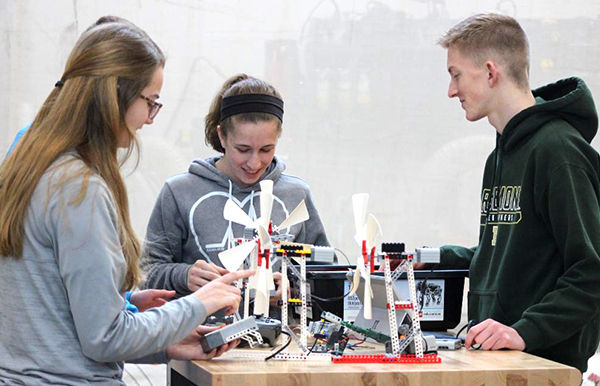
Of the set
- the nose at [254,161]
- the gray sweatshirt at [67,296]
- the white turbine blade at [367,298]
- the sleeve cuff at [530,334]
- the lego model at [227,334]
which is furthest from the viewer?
the nose at [254,161]

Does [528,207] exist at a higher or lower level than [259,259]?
higher

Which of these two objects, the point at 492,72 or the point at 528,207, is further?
the point at 492,72

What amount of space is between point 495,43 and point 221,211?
1.17 m

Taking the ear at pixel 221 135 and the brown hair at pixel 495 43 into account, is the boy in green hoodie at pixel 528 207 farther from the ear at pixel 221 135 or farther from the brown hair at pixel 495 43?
the ear at pixel 221 135

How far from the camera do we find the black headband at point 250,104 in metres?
3.15

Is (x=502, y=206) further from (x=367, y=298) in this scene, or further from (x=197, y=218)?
(x=197, y=218)

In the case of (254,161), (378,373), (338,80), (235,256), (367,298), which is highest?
(338,80)

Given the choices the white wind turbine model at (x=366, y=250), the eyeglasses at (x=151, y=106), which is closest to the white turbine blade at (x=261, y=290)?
the white wind turbine model at (x=366, y=250)

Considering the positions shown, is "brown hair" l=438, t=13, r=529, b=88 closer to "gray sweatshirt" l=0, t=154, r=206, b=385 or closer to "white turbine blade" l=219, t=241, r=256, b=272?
"white turbine blade" l=219, t=241, r=256, b=272

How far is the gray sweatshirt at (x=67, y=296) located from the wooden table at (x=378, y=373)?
238 millimetres

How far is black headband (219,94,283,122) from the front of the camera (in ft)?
10.3

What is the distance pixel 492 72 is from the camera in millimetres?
2854

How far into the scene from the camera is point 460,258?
3.08 metres

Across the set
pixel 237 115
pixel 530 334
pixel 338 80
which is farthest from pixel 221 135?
pixel 338 80
